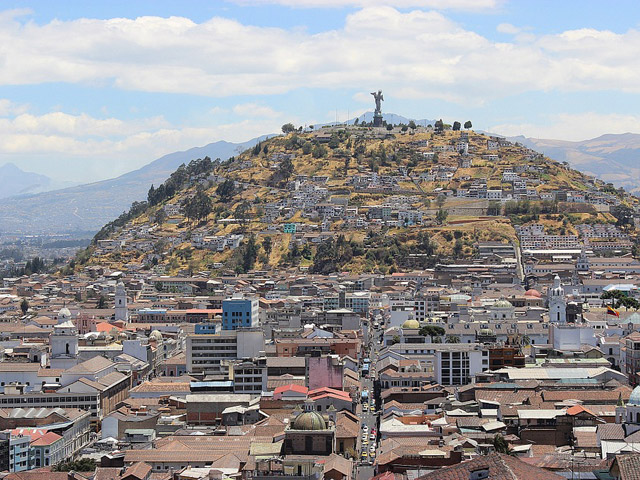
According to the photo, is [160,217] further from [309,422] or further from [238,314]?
[309,422]

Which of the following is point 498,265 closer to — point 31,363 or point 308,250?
point 308,250

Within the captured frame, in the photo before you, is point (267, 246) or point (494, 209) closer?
point (267, 246)

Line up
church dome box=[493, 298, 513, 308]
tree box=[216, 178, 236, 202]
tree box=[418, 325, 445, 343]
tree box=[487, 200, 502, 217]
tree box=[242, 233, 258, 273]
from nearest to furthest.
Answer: tree box=[418, 325, 445, 343]
church dome box=[493, 298, 513, 308]
tree box=[242, 233, 258, 273]
tree box=[487, 200, 502, 217]
tree box=[216, 178, 236, 202]

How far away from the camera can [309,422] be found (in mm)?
40469

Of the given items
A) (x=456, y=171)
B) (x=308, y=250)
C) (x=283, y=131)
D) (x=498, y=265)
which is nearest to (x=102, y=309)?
(x=308, y=250)

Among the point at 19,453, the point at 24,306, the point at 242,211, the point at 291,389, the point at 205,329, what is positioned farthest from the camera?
the point at 242,211

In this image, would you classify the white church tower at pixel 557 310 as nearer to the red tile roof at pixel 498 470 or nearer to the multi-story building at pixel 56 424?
the multi-story building at pixel 56 424

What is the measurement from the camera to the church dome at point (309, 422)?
40.3 meters

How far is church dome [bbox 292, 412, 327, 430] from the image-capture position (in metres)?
40.3

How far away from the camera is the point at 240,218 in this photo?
122 meters

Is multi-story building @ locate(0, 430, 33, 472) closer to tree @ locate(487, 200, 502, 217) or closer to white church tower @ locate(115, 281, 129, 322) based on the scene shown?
white church tower @ locate(115, 281, 129, 322)

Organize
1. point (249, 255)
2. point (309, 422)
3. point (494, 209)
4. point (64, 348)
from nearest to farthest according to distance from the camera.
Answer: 1. point (309, 422)
2. point (64, 348)
3. point (249, 255)
4. point (494, 209)

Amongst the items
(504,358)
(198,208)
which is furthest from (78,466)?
(198,208)

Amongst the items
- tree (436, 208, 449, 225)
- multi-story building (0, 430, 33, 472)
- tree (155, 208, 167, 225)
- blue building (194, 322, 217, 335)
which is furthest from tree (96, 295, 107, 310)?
multi-story building (0, 430, 33, 472)
